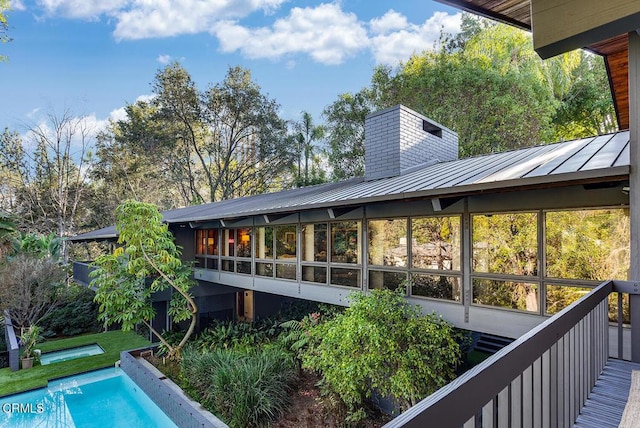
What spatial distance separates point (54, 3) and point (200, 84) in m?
13.0

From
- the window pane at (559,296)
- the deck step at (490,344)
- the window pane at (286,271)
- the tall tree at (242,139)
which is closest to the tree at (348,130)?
the tall tree at (242,139)

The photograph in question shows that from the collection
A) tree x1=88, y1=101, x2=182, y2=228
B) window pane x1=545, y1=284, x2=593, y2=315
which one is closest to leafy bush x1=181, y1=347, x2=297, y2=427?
window pane x1=545, y1=284, x2=593, y2=315

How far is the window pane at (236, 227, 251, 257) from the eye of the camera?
35.2ft

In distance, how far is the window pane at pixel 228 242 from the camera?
449 inches

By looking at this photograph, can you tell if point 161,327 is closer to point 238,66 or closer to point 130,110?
point 130,110

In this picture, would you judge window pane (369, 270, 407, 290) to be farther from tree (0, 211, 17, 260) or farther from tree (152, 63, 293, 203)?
tree (152, 63, 293, 203)

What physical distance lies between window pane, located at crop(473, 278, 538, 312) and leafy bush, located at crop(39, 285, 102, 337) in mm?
15768

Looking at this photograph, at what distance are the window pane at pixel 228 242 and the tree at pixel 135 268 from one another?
1577mm

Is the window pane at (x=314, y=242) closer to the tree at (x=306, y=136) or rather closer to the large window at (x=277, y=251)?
the large window at (x=277, y=251)

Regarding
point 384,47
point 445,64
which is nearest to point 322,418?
point 445,64

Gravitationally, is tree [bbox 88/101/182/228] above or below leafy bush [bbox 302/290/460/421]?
above

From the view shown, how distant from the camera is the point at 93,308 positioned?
16.2m

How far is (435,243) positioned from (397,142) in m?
3.68

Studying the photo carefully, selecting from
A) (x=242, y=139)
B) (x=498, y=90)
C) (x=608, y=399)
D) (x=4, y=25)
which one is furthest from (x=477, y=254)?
(x=242, y=139)
